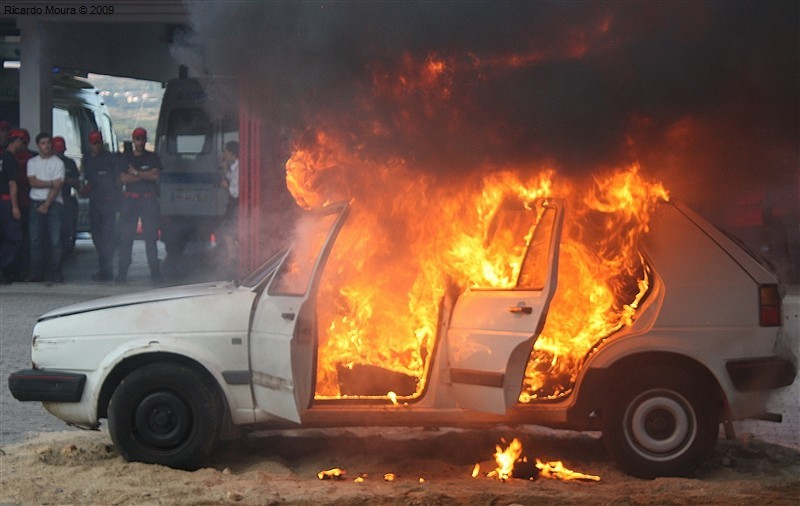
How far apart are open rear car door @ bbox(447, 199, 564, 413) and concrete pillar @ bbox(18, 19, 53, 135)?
1210 cm

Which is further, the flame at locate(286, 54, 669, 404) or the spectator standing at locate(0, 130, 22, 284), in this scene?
the spectator standing at locate(0, 130, 22, 284)

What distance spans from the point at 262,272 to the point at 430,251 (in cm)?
110

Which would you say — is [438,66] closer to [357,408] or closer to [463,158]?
[463,158]

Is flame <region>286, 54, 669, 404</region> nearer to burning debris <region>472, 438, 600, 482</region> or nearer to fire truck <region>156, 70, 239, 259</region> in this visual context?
burning debris <region>472, 438, 600, 482</region>

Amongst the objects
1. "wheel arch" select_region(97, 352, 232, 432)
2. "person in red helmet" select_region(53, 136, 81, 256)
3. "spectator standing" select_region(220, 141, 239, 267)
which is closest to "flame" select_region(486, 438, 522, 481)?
"wheel arch" select_region(97, 352, 232, 432)

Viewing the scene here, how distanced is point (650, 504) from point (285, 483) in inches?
80.3

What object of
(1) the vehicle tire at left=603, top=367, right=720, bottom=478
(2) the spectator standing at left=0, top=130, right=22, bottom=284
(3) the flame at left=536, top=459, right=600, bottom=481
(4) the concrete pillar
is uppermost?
(4) the concrete pillar

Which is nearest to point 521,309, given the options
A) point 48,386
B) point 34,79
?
point 48,386

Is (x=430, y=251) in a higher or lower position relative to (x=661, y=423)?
higher

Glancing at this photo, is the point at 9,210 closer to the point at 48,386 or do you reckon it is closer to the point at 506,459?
the point at 48,386

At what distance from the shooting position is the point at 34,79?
16172 millimetres

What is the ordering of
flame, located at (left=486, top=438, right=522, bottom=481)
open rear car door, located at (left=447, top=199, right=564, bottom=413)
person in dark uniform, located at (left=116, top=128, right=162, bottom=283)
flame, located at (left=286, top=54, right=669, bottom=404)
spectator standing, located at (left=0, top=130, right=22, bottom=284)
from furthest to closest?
person in dark uniform, located at (left=116, top=128, right=162, bottom=283), spectator standing, located at (left=0, top=130, right=22, bottom=284), flame, located at (left=286, top=54, right=669, bottom=404), flame, located at (left=486, top=438, right=522, bottom=481), open rear car door, located at (left=447, top=199, right=564, bottom=413)

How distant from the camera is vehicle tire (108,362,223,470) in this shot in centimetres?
601

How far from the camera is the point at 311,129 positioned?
272 inches
